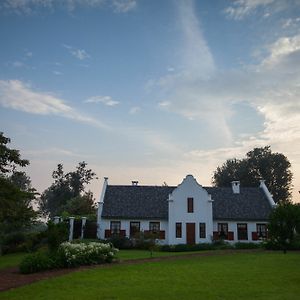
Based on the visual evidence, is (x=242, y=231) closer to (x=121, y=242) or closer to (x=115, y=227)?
(x=121, y=242)

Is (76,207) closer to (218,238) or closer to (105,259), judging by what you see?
(218,238)

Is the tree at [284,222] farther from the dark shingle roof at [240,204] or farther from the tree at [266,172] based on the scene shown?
the tree at [266,172]

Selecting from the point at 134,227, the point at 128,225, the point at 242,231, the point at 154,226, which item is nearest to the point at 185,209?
the point at 154,226

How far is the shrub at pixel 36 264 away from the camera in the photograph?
18.6 metres

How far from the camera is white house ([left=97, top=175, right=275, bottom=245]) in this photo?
39031mm

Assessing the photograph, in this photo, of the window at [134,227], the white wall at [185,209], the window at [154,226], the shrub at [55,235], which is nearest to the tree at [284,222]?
the white wall at [185,209]

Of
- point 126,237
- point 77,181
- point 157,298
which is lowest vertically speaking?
point 157,298

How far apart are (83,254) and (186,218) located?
20.0 metres

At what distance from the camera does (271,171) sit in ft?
212

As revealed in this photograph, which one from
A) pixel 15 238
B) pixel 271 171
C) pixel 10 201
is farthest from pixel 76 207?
pixel 271 171

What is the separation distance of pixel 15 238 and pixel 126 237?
1066 centimetres

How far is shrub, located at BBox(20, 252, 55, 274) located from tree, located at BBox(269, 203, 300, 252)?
15553 mm

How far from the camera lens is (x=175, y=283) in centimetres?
1436

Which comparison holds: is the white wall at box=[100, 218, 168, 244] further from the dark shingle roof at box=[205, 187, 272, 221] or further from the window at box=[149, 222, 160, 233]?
the dark shingle roof at box=[205, 187, 272, 221]
